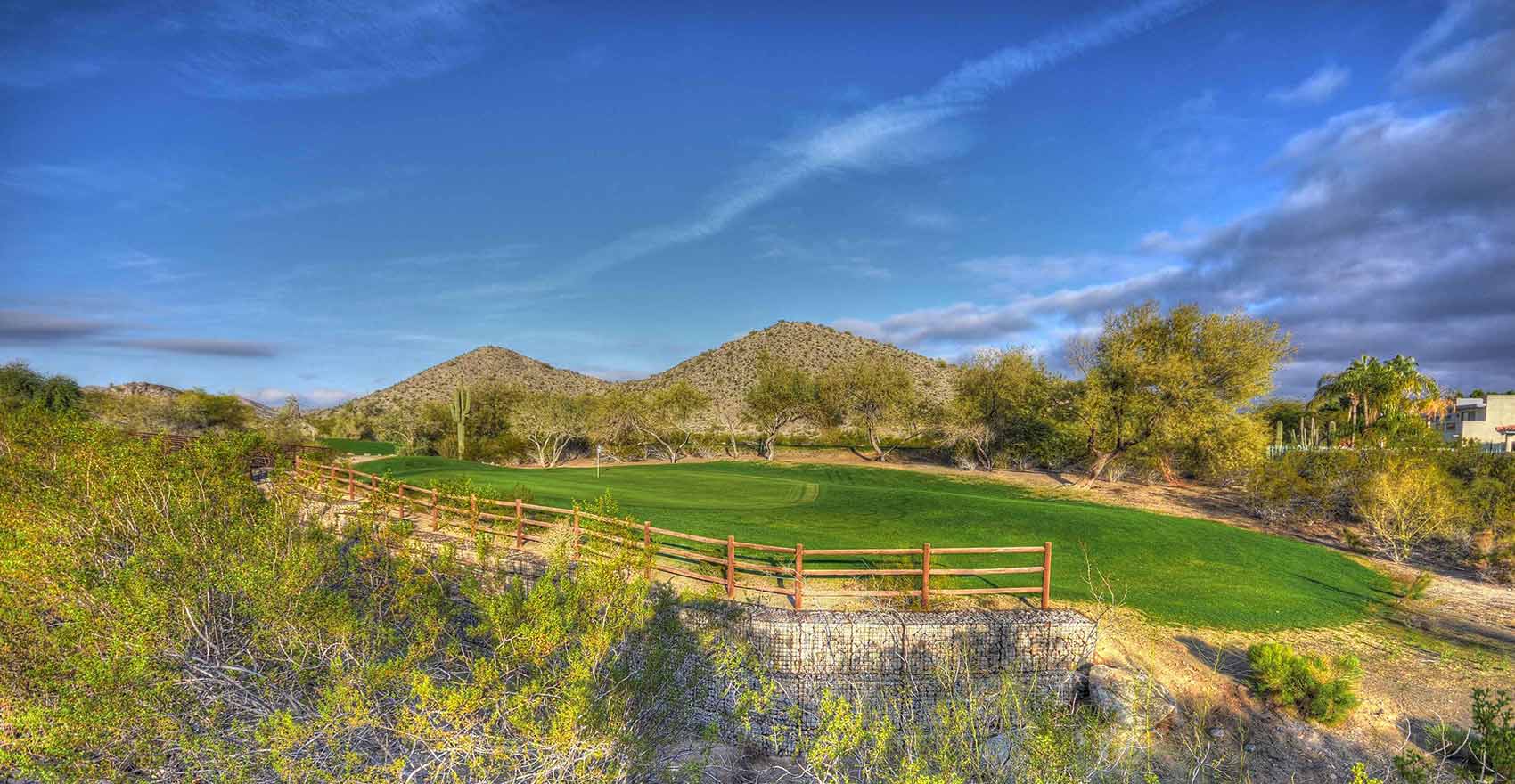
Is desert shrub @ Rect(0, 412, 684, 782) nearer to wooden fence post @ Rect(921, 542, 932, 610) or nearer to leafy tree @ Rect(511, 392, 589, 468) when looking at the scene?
wooden fence post @ Rect(921, 542, 932, 610)

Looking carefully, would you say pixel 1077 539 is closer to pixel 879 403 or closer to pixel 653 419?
pixel 879 403

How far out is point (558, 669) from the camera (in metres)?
6.45

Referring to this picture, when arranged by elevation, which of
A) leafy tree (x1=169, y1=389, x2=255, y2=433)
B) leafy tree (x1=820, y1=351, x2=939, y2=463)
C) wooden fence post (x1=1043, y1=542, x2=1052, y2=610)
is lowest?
wooden fence post (x1=1043, y1=542, x2=1052, y2=610)

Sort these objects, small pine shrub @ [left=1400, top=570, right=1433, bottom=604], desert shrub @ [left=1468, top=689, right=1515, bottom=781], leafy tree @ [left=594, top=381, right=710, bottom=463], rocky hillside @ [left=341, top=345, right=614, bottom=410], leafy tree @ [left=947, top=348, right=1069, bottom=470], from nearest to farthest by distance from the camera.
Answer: desert shrub @ [left=1468, top=689, right=1515, bottom=781]
small pine shrub @ [left=1400, top=570, right=1433, bottom=604]
leafy tree @ [left=947, top=348, right=1069, bottom=470]
leafy tree @ [left=594, top=381, right=710, bottom=463]
rocky hillside @ [left=341, top=345, right=614, bottom=410]

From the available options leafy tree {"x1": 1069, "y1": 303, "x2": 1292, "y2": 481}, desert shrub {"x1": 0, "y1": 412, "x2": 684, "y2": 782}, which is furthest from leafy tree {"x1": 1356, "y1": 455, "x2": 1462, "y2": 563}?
desert shrub {"x1": 0, "y1": 412, "x2": 684, "y2": 782}

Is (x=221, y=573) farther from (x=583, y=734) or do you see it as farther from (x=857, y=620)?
(x=857, y=620)

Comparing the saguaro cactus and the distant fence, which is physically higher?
the saguaro cactus

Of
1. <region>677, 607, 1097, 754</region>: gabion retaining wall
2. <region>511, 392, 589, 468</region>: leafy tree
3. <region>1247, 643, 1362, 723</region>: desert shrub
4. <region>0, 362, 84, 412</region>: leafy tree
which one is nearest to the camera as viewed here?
<region>1247, 643, 1362, 723</region>: desert shrub

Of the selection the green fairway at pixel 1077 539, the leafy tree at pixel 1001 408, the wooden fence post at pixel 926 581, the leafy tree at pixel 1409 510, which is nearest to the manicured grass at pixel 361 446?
the green fairway at pixel 1077 539

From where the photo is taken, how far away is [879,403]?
43.4 metres

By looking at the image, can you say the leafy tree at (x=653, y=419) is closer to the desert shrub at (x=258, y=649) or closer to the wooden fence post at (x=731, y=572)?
the wooden fence post at (x=731, y=572)

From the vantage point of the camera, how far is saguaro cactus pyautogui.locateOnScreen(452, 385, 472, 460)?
42.2 metres

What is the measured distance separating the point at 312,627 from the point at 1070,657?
11.0 metres

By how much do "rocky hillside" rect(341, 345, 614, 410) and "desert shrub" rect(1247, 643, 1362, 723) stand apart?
8316 centimetres
